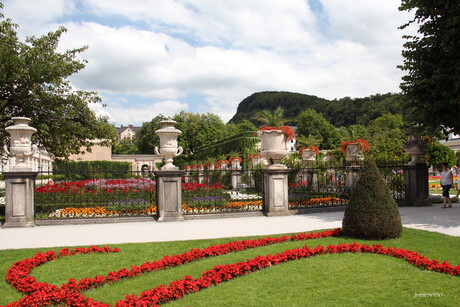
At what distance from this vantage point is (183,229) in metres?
9.82

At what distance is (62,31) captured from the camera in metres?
14.8

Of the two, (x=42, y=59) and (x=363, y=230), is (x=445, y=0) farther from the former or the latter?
(x=42, y=59)

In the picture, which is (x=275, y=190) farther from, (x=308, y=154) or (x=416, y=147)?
(x=308, y=154)

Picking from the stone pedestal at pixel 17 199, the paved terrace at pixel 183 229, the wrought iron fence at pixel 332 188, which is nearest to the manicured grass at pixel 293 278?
the paved terrace at pixel 183 229

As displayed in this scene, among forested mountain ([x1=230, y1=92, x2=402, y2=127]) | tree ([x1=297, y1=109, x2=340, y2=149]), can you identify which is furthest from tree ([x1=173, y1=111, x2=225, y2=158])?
tree ([x1=297, y1=109, x2=340, y2=149])

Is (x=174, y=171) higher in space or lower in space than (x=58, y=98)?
lower

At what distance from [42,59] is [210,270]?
39.5ft

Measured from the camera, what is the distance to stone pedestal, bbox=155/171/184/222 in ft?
37.4

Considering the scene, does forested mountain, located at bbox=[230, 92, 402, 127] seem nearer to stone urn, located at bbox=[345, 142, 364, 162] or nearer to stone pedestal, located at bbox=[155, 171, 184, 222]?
stone urn, located at bbox=[345, 142, 364, 162]

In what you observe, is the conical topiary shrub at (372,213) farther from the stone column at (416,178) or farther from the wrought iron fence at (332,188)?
the stone column at (416,178)

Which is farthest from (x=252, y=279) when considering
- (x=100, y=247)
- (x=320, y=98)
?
(x=320, y=98)

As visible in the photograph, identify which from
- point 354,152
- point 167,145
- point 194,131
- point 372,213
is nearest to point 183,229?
point 167,145

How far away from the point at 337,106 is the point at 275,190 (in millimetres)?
96437

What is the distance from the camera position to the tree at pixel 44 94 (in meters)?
13.0
